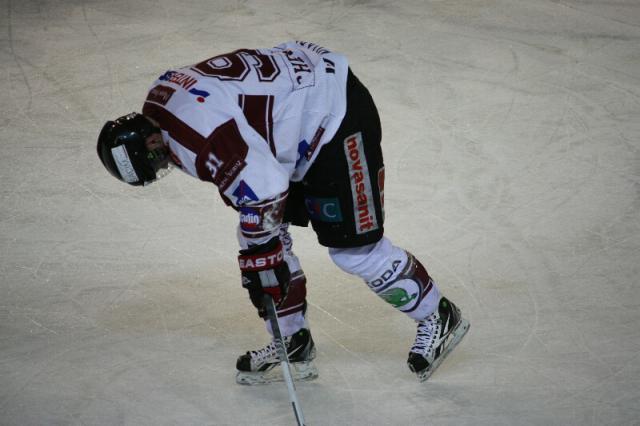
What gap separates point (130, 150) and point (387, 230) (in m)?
1.65

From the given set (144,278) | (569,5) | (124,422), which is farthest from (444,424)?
(569,5)

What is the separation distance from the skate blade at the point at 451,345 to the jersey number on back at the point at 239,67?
1173mm

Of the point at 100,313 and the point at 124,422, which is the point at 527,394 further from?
the point at 100,313

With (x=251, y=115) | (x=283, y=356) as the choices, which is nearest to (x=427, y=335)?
(x=283, y=356)

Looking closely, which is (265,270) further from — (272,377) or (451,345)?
(451,345)

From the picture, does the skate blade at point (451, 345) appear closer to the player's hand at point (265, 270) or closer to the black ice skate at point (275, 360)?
the black ice skate at point (275, 360)

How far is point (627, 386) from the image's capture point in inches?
128

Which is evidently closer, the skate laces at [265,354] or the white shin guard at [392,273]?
the white shin guard at [392,273]

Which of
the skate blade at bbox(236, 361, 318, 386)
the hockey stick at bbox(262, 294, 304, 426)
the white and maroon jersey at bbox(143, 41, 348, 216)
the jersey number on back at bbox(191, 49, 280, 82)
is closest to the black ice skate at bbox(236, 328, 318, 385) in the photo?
the skate blade at bbox(236, 361, 318, 386)

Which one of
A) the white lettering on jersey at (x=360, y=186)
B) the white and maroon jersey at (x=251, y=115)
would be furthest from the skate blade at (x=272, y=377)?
the white and maroon jersey at (x=251, y=115)

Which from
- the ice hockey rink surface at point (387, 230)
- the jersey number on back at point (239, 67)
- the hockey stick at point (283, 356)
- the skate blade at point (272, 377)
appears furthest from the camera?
the skate blade at point (272, 377)

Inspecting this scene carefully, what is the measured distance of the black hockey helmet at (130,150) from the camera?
9.35 ft

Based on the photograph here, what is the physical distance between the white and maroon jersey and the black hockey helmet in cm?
5

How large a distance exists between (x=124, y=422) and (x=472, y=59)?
10.7ft
